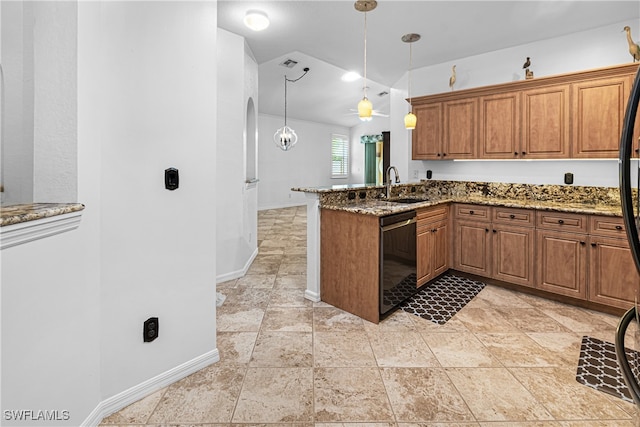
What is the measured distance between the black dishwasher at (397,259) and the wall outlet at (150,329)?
1.61 metres

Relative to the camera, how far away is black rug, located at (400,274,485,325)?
9.29ft

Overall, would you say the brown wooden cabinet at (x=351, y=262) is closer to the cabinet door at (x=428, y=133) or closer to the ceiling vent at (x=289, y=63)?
the cabinet door at (x=428, y=133)

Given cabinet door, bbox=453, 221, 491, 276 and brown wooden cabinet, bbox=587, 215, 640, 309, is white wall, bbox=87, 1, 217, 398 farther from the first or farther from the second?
brown wooden cabinet, bbox=587, 215, 640, 309

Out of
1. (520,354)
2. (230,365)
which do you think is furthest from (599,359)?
(230,365)

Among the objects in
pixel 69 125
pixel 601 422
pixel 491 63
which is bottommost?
pixel 601 422

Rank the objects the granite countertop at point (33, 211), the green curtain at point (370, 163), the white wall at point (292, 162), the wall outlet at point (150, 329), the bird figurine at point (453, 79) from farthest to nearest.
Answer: the green curtain at point (370, 163) → the white wall at point (292, 162) → the bird figurine at point (453, 79) → the wall outlet at point (150, 329) → the granite countertop at point (33, 211)

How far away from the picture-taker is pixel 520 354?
2186 millimetres

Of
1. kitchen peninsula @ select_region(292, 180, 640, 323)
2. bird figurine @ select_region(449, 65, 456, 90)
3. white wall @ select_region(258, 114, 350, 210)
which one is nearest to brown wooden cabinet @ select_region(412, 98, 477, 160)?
bird figurine @ select_region(449, 65, 456, 90)

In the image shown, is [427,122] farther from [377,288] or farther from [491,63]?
[377,288]

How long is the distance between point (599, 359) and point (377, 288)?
1.47 m

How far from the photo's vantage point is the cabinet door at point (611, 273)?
8.70ft

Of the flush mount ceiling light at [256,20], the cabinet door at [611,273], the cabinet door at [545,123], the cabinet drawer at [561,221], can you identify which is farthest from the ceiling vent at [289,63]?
the cabinet door at [611,273]

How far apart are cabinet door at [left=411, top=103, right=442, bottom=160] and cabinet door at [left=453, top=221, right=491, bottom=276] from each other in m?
1.05

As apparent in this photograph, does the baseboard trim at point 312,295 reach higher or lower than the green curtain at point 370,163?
lower
